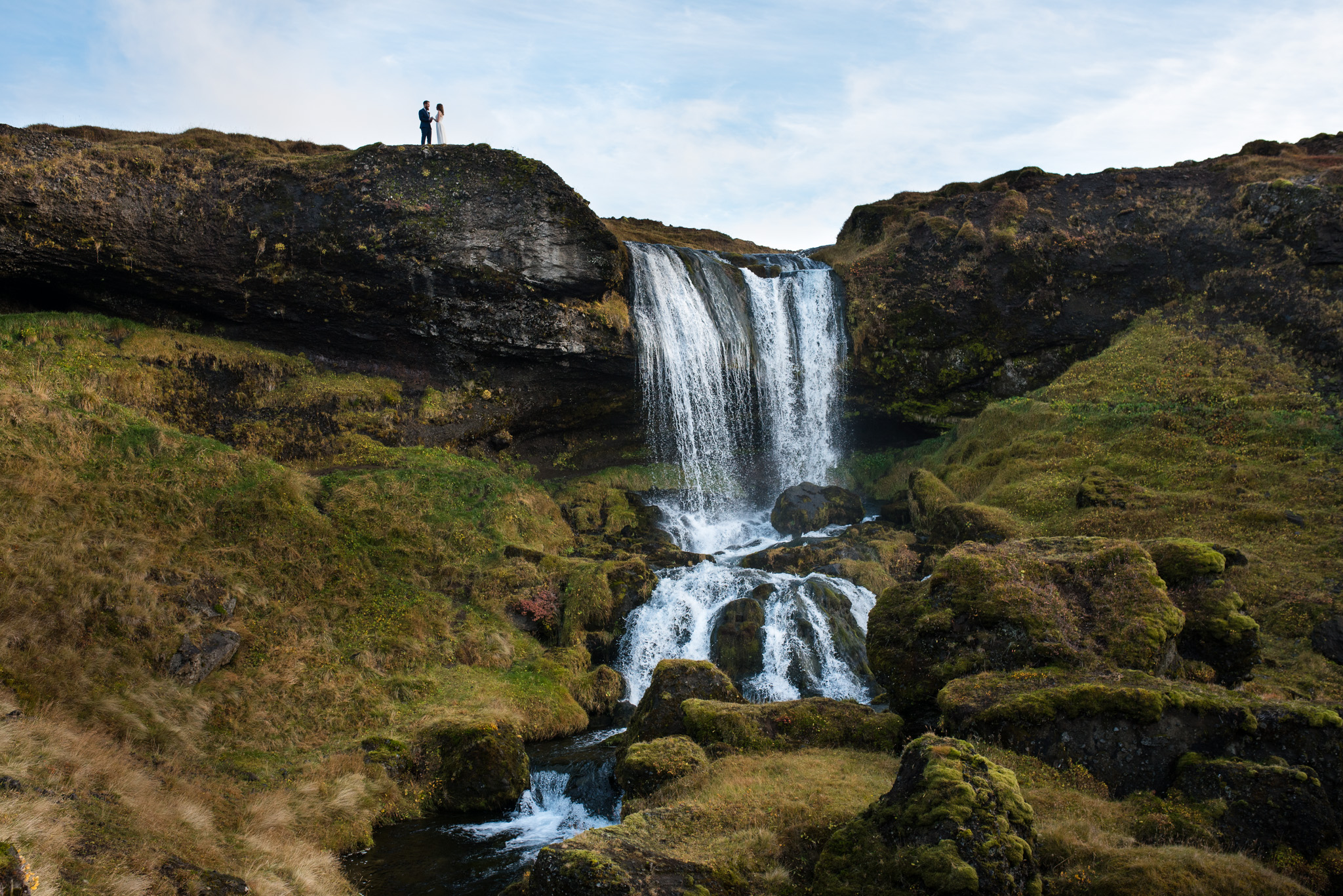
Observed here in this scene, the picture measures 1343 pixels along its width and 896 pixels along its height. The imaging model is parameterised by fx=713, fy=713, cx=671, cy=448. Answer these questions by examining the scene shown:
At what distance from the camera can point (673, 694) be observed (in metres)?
13.5

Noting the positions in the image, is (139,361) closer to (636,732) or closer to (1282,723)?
(636,732)

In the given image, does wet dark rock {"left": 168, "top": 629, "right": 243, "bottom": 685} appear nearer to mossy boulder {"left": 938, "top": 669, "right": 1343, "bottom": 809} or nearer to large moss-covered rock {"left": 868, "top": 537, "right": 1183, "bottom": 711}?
large moss-covered rock {"left": 868, "top": 537, "right": 1183, "bottom": 711}

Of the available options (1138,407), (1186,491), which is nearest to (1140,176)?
(1138,407)

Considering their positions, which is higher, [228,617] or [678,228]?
[678,228]

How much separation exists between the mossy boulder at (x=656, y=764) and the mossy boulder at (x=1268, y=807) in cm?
659

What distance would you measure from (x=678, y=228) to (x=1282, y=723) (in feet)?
145

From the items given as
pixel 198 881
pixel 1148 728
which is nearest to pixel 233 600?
pixel 198 881

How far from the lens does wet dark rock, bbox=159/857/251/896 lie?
7.74 metres

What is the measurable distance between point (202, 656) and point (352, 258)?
15.5m

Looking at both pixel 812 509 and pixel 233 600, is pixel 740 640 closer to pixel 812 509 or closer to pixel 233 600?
pixel 812 509

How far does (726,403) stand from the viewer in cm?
3212

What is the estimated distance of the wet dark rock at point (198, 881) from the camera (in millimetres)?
7738

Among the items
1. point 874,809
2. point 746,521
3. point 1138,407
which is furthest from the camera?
point 746,521

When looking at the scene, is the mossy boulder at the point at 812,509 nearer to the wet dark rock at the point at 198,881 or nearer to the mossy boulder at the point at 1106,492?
the mossy boulder at the point at 1106,492
